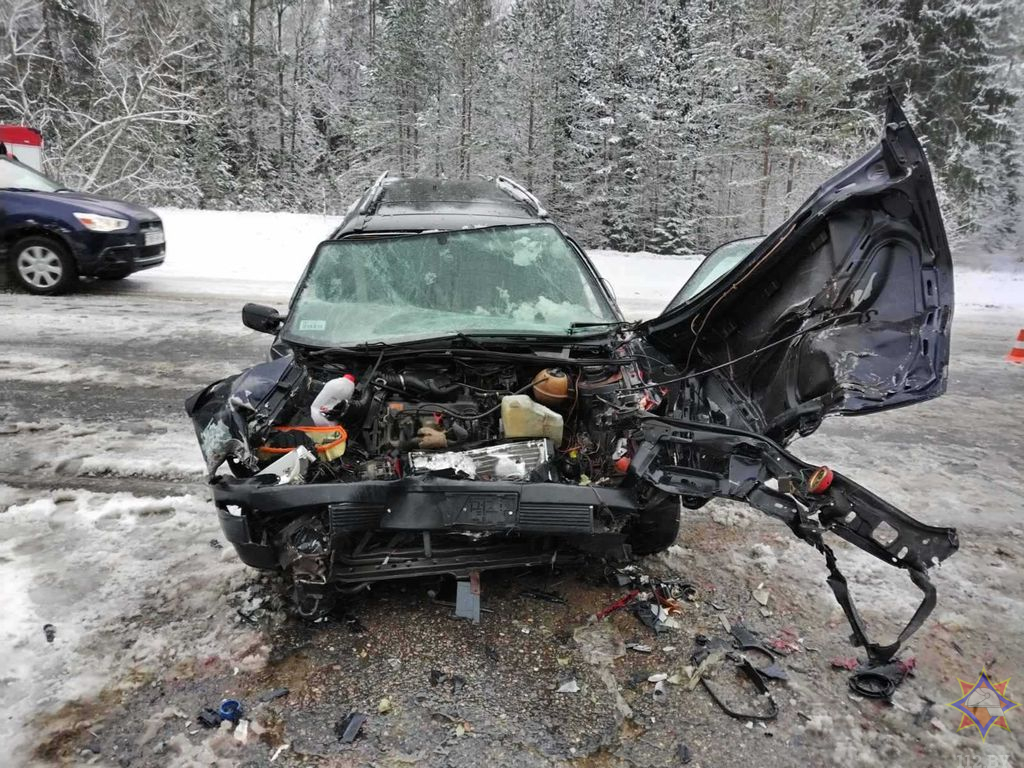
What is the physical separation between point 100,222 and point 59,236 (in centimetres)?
57

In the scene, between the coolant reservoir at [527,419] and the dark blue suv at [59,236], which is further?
the dark blue suv at [59,236]

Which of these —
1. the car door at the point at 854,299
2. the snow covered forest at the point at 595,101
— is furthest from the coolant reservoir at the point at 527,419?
the snow covered forest at the point at 595,101

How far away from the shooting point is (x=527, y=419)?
3.13m

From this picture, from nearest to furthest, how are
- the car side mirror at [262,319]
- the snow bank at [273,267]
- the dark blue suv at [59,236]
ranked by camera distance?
the car side mirror at [262,319]
the dark blue suv at [59,236]
the snow bank at [273,267]

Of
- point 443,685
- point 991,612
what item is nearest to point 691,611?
point 443,685

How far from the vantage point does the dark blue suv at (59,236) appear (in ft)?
29.0

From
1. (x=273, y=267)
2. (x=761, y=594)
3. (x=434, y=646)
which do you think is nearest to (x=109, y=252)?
(x=273, y=267)

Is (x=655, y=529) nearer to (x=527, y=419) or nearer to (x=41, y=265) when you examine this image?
(x=527, y=419)

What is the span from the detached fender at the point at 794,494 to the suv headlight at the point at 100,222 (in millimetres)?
9157

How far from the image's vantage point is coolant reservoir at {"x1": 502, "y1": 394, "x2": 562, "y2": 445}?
312 cm

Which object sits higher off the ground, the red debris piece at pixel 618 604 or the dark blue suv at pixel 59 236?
the dark blue suv at pixel 59 236

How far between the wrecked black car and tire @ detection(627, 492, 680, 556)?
0.06ft

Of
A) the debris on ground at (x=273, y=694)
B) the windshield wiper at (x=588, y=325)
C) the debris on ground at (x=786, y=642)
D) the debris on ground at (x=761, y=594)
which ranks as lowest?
the debris on ground at (x=273, y=694)

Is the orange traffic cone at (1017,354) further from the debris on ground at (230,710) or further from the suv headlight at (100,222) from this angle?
the suv headlight at (100,222)
